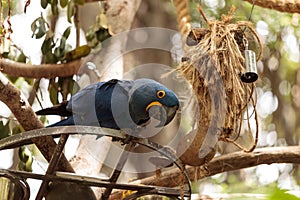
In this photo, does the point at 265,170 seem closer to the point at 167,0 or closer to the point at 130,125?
the point at 167,0

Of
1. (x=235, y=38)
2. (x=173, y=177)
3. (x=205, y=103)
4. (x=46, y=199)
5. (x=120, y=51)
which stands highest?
(x=120, y=51)

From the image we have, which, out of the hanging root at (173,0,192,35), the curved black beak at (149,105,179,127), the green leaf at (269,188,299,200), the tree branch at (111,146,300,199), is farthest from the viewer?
the hanging root at (173,0,192,35)

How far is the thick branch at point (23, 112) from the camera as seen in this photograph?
4.47 ft

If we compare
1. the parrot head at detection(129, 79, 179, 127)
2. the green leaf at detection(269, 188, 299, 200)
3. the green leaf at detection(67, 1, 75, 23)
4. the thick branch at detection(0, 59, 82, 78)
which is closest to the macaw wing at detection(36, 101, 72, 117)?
the parrot head at detection(129, 79, 179, 127)

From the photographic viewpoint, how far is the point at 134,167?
7.26ft

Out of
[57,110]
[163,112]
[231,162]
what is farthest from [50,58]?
[163,112]

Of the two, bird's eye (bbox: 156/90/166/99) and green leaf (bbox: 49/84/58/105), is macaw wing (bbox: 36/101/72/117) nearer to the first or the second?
bird's eye (bbox: 156/90/166/99)

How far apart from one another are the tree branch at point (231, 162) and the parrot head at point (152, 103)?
423 millimetres

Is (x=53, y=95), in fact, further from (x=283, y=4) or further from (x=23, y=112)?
(x=283, y=4)

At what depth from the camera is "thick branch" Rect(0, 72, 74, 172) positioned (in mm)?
1363

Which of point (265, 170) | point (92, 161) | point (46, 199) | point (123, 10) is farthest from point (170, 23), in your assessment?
point (46, 199)

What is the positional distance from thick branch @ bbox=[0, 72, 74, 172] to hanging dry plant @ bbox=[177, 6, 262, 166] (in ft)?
1.13

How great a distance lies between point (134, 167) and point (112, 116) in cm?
79

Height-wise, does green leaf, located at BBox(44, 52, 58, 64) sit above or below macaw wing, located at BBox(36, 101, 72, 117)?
above
